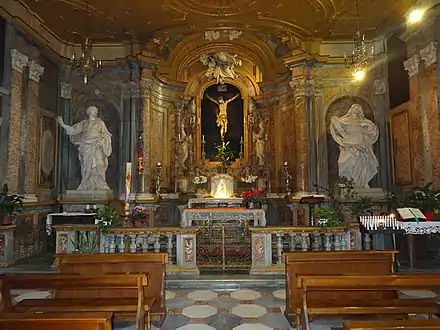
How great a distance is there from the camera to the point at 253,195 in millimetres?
9109

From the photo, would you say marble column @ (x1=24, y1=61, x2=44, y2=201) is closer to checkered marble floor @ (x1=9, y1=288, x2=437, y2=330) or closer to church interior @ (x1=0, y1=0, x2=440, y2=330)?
church interior @ (x1=0, y1=0, x2=440, y2=330)

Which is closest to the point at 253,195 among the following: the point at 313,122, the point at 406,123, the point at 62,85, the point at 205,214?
the point at 205,214

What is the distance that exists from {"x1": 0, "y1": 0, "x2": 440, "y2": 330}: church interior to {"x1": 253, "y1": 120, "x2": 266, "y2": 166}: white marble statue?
5 centimetres

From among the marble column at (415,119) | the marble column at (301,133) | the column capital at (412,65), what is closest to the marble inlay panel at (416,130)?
the marble column at (415,119)

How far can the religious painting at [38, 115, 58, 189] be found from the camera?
9.23 m

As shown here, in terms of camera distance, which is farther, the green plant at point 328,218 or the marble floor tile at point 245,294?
the green plant at point 328,218

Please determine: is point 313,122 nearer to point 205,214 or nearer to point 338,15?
point 338,15

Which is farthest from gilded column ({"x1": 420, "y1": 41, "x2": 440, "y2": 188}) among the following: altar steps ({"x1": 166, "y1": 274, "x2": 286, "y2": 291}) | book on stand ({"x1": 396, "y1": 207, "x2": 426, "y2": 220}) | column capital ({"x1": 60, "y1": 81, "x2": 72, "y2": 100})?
column capital ({"x1": 60, "y1": 81, "x2": 72, "y2": 100})

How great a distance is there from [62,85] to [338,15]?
761 centimetres

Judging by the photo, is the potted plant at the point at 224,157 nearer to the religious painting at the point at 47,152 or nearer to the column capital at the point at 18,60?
the religious painting at the point at 47,152

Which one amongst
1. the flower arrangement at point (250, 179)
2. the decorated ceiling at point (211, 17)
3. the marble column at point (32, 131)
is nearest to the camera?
the marble column at point (32, 131)

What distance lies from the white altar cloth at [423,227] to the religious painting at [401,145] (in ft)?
9.81

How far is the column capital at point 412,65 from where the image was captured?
27.2 ft

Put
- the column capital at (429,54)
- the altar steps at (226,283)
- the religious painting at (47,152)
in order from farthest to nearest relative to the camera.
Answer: the religious painting at (47,152) < the column capital at (429,54) < the altar steps at (226,283)
